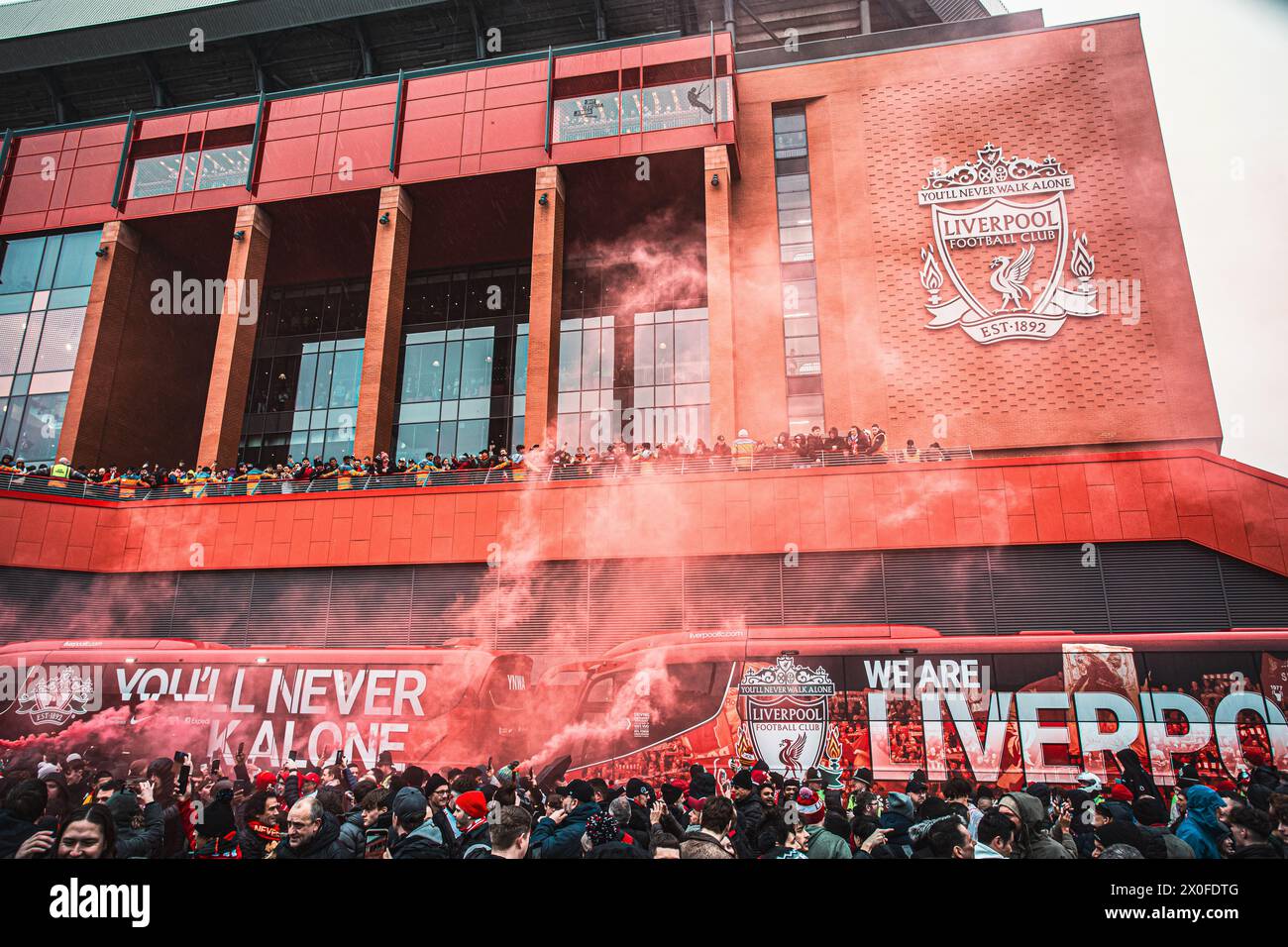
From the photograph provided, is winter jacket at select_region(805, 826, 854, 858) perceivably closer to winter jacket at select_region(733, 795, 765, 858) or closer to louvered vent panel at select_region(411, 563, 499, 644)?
winter jacket at select_region(733, 795, 765, 858)

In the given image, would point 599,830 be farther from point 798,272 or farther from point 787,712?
point 798,272

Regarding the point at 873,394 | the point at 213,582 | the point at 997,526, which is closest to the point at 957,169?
the point at 873,394

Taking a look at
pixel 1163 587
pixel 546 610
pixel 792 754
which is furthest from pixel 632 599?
pixel 1163 587

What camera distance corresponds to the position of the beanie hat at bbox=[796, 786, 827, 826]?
26.8 ft

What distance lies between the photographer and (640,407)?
89.2 ft

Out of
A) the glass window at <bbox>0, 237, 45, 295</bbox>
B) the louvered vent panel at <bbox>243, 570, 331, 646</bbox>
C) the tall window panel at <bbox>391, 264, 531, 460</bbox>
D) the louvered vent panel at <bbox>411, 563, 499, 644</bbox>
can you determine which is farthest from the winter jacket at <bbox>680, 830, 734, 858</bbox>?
the glass window at <bbox>0, 237, 45, 295</bbox>

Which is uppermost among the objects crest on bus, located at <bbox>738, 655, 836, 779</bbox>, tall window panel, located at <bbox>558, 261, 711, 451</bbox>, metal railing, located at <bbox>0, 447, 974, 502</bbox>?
tall window panel, located at <bbox>558, 261, 711, 451</bbox>

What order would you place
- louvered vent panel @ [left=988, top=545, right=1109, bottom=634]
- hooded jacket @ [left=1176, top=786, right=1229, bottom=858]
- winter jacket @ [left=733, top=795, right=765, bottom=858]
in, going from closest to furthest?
hooded jacket @ [left=1176, top=786, right=1229, bottom=858]
winter jacket @ [left=733, top=795, right=765, bottom=858]
louvered vent panel @ [left=988, top=545, right=1109, bottom=634]

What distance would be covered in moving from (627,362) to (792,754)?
18264mm

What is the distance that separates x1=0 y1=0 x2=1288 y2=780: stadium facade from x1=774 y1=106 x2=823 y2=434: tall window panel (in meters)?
0.13

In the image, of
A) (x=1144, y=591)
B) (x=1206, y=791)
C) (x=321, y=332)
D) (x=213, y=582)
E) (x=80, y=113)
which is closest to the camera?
(x=1206, y=791)

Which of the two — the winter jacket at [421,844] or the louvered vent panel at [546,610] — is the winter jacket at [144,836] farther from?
the louvered vent panel at [546,610]

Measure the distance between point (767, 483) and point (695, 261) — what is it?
1232 centimetres
